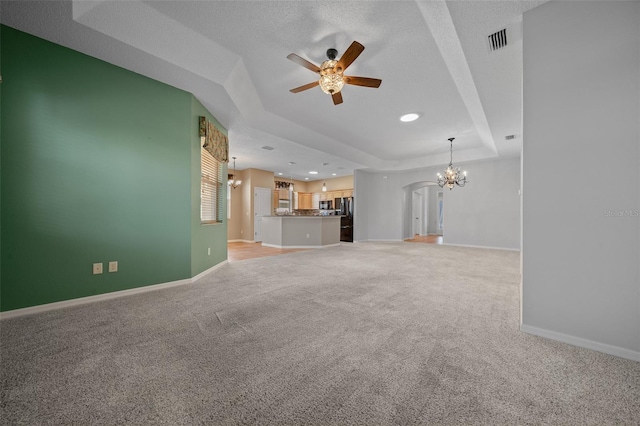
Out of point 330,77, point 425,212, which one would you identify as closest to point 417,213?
point 425,212

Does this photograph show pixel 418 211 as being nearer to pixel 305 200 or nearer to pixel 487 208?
pixel 487 208

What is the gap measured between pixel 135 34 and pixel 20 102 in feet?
4.11

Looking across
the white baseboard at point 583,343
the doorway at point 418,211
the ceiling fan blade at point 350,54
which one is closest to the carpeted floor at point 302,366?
the white baseboard at point 583,343

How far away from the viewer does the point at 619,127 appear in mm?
1601

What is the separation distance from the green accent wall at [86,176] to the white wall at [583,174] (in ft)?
12.8

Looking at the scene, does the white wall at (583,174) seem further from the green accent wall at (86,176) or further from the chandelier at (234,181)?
the chandelier at (234,181)

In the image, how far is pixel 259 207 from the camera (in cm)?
934

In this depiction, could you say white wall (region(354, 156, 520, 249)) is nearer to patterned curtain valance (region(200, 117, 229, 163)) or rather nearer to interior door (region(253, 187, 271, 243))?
interior door (region(253, 187, 271, 243))

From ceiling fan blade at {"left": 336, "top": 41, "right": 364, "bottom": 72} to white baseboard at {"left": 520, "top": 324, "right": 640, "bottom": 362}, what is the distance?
2.85 m

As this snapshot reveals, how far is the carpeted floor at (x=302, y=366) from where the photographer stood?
1.12m

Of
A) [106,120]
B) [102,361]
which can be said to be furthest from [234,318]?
[106,120]

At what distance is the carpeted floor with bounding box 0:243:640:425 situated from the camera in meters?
1.12

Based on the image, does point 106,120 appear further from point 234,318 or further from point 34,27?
point 234,318

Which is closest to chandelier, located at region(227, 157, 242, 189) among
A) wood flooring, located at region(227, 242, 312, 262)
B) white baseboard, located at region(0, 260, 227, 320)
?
wood flooring, located at region(227, 242, 312, 262)
